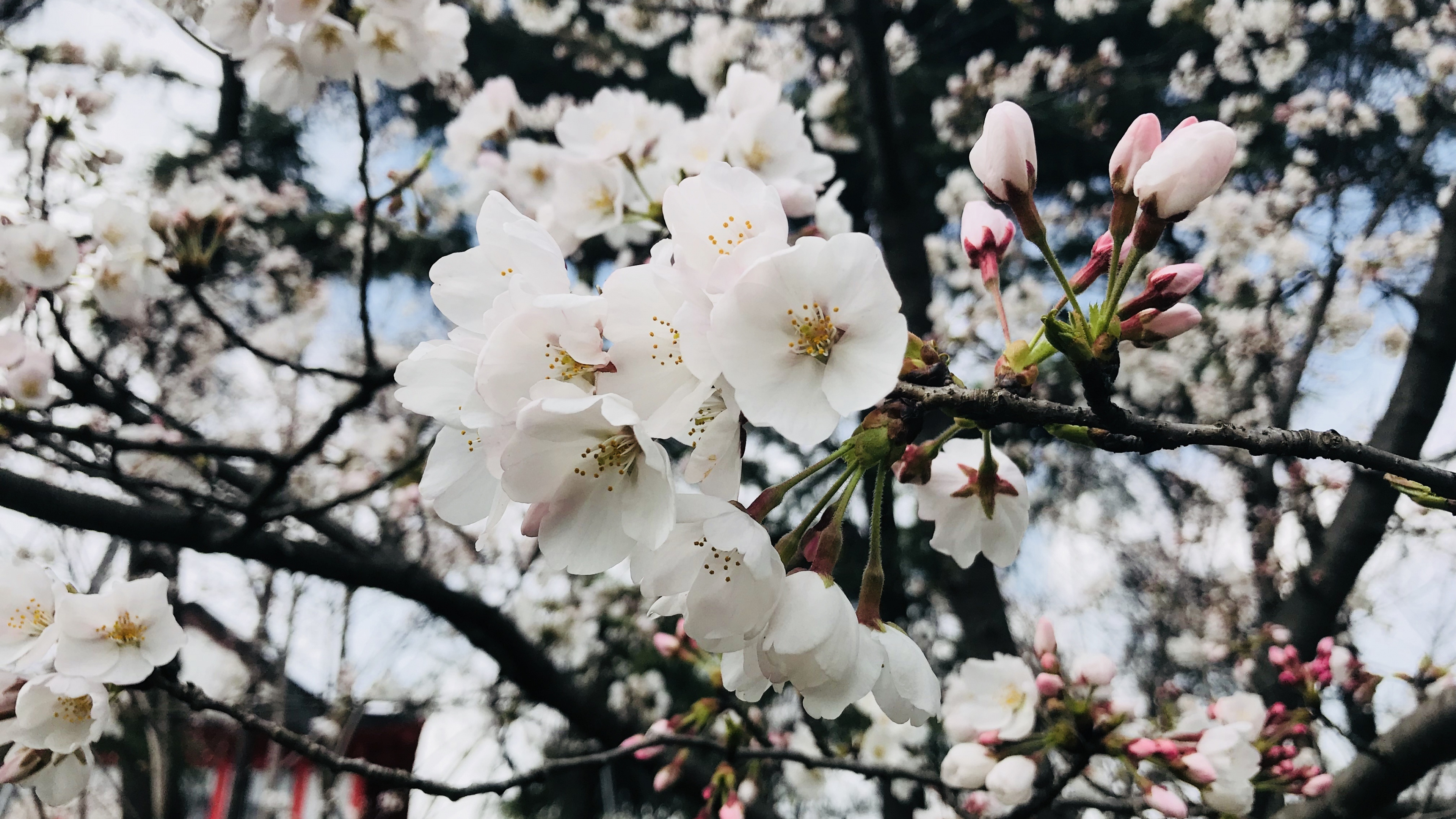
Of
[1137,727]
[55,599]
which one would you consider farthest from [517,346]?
[1137,727]

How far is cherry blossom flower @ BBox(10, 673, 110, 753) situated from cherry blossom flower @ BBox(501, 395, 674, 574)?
3.11 ft

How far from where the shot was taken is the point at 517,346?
2.06ft

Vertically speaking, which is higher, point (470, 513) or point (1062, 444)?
point (1062, 444)

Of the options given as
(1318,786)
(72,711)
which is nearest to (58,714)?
(72,711)

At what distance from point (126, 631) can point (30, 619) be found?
0.48ft

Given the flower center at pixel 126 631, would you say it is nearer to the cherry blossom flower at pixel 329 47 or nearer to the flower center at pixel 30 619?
the flower center at pixel 30 619

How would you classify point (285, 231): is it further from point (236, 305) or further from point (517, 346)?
point (517, 346)

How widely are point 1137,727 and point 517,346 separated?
6.87 ft

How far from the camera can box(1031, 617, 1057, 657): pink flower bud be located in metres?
1.63

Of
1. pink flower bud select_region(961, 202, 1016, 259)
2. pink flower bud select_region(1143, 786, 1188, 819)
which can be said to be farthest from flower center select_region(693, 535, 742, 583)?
pink flower bud select_region(1143, 786, 1188, 819)

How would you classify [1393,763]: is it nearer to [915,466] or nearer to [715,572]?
[915,466]

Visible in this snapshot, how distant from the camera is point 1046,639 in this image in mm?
1646

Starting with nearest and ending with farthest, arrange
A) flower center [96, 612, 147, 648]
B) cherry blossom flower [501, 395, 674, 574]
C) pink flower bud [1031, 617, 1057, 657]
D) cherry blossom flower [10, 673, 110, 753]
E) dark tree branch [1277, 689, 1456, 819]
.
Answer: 1. cherry blossom flower [501, 395, 674, 574]
2. cherry blossom flower [10, 673, 110, 753]
3. flower center [96, 612, 147, 648]
4. dark tree branch [1277, 689, 1456, 819]
5. pink flower bud [1031, 617, 1057, 657]

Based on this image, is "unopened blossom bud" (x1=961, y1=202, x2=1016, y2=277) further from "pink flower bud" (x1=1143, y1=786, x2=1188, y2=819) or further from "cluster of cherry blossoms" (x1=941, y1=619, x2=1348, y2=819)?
"pink flower bud" (x1=1143, y1=786, x2=1188, y2=819)
